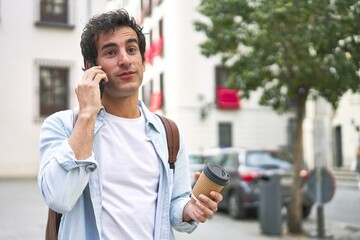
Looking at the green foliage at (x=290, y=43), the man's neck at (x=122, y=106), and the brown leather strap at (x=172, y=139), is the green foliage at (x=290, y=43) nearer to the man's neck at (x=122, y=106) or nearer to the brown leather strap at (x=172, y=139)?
the brown leather strap at (x=172, y=139)

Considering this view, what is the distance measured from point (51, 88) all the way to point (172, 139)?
17.9 meters

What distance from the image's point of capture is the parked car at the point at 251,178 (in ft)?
38.0

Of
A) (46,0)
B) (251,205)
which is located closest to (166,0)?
(46,0)

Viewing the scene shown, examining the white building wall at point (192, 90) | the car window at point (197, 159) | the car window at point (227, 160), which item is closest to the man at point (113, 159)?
the car window at point (227, 160)

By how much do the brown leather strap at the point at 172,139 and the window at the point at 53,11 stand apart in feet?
60.0

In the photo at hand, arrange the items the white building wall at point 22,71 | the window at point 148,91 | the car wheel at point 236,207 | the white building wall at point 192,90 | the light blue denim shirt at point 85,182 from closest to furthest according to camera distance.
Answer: the light blue denim shirt at point 85,182 < the car wheel at point 236,207 < the white building wall at point 22,71 < the white building wall at point 192,90 < the window at point 148,91

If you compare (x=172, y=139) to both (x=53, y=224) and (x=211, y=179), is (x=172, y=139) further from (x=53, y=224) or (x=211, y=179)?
(x=53, y=224)

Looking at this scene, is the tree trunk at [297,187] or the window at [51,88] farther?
the window at [51,88]

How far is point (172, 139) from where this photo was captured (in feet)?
7.91

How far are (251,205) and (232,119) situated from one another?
1665 centimetres

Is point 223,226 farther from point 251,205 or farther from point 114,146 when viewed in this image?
point 114,146

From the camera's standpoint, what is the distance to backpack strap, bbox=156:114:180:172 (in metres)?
2.37

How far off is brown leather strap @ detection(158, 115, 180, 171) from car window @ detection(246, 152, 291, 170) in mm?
9514

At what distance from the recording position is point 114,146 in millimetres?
2184
